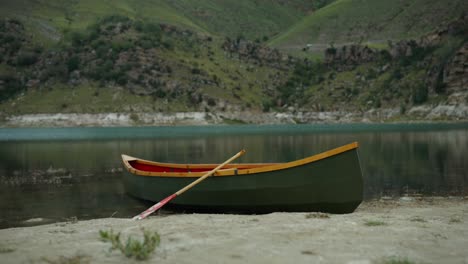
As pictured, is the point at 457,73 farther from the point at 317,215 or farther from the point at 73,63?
the point at 317,215

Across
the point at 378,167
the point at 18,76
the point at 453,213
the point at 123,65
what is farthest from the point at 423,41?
the point at 453,213

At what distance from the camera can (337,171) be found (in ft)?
53.3

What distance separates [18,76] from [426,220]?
191729 mm

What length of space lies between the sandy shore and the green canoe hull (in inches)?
36.2

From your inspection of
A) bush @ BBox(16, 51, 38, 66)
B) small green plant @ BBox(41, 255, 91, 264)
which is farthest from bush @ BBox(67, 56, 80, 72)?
small green plant @ BBox(41, 255, 91, 264)

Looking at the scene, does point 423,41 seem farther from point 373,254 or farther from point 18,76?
point 373,254

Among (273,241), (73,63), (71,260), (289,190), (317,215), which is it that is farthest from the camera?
(73,63)

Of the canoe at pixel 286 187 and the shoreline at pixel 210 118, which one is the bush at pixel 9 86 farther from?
the canoe at pixel 286 187

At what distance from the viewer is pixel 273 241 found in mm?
11555

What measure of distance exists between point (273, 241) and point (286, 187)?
5.59 m

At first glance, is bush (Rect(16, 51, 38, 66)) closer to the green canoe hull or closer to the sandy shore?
the green canoe hull

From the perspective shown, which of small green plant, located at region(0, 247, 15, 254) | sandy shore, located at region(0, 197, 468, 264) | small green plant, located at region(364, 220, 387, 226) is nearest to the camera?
sandy shore, located at region(0, 197, 468, 264)

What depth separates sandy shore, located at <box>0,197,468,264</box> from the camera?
1004 cm

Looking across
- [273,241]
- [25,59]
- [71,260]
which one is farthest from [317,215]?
[25,59]
